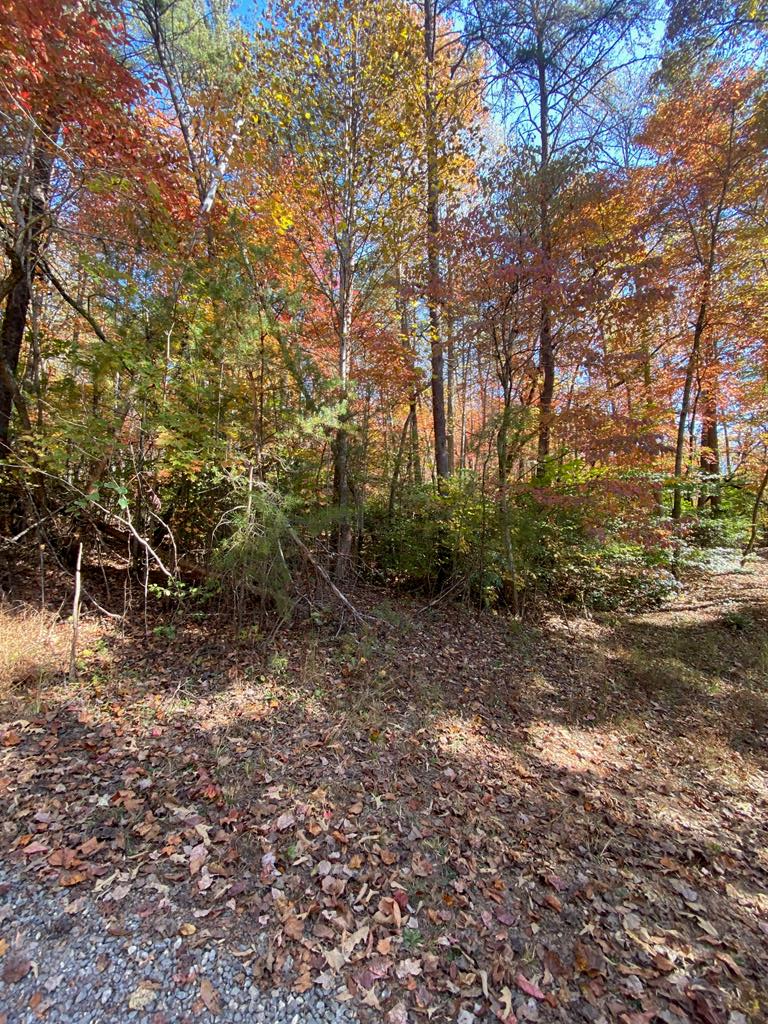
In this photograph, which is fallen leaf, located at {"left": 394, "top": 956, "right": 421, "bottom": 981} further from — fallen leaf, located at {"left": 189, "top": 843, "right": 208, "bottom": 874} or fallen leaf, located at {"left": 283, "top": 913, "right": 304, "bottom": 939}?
fallen leaf, located at {"left": 189, "top": 843, "right": 208, "bottom": 874}

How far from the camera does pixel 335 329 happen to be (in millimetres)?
6566

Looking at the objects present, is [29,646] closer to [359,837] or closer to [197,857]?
[197,857]

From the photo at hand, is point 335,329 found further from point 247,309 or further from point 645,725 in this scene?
point 645,725

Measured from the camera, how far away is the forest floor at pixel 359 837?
1931 millimetres

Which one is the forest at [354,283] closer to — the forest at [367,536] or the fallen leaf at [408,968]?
the forest at [367,536]

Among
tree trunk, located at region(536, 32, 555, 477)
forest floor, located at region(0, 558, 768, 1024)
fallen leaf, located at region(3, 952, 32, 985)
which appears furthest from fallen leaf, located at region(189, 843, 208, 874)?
tree trunk, located at region(536, 32, 555, 477)

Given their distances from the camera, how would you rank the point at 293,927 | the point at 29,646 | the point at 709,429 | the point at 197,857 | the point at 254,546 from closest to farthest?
the point at 293,927
the point at 197,857
the point at 29,646
the point at 254,546
the point at 709,429

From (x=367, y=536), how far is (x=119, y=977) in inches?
226

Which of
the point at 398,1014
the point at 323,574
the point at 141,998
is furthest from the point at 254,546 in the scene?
the point at 398,1014

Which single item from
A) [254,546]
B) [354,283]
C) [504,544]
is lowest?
[504,544]

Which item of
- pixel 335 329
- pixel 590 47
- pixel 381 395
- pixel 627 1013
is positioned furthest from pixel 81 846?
pixel 590 47

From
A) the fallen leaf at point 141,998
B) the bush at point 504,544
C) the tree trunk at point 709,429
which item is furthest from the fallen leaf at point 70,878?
the tree trunk at point 709,429

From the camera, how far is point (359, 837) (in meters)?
2.74

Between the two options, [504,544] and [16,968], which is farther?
[504,544]
